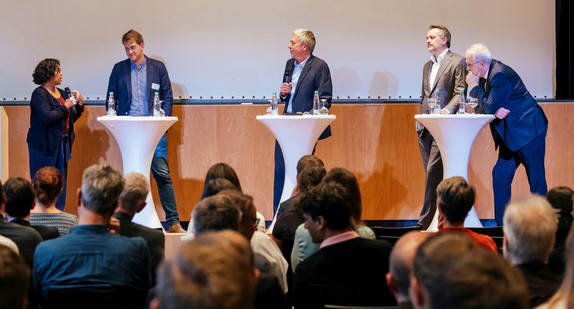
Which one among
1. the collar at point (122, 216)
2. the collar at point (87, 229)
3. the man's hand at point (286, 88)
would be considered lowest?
the collar at point (122, 216)

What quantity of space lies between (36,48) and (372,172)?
3373 mm

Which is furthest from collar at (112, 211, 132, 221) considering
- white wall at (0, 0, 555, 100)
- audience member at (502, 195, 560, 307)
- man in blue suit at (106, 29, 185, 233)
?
white wall at (0, 0, 555, 100)

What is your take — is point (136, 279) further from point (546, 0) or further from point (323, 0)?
point (546, 0)

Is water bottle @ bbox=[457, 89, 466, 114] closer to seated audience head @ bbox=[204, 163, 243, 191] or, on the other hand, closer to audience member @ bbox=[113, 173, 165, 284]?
seated audience head @ bbox=[204, 163, 243, 191]

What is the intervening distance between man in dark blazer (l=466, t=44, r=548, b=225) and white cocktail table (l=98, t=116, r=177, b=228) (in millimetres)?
2411

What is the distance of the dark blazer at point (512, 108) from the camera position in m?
5.41

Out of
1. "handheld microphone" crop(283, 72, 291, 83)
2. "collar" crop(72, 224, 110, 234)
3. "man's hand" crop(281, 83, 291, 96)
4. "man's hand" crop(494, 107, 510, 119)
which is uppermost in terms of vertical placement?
"handheld microphone" crop(283, 72, 291, 83)

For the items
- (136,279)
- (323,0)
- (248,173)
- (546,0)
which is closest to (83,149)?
(248,173)

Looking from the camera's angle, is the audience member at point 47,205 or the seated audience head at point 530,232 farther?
the audience member at point 47,205

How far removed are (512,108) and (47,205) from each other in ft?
11.7

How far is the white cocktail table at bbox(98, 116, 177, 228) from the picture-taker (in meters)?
5.40

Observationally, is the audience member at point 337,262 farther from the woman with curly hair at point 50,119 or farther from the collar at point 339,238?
the woman with curly hair at point 50,119

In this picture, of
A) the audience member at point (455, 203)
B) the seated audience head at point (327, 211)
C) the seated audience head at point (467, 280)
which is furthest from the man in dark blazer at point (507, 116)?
the seated audience head at point (467, 280)

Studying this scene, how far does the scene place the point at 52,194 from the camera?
3.71 metres
